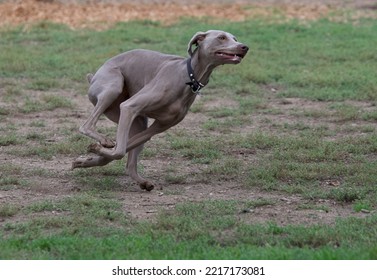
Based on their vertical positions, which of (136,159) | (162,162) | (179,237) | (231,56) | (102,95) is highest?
(231,56)

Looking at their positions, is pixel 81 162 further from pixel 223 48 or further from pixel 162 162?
pixel 223 48

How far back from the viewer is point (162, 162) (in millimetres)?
9109

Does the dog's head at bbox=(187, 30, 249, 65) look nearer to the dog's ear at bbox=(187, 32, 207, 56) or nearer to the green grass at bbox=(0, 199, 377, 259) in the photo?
the dog's ear at bbox=(187, 32, 207, 56)

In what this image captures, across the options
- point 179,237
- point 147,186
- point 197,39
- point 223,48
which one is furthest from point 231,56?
point 179,237

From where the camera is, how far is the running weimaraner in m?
7.71

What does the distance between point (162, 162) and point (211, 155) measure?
0.51 meters

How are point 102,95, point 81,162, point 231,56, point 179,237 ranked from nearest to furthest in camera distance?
point 179,237
point 231,56
point 102,95
point 81,162

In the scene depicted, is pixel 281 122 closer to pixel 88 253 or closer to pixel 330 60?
pixel 330 60

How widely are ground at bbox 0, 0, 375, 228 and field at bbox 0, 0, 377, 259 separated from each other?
0.02m

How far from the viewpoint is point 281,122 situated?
10.8 m

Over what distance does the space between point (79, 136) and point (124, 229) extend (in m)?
3.38

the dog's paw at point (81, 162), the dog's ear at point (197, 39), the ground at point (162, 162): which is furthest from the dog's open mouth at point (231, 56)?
the dog's paw at point (81, 162)

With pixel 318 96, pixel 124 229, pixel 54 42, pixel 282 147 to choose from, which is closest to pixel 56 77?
pixel 54 42

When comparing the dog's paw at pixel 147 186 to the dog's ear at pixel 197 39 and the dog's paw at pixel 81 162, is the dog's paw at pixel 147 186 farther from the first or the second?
the dog's ear at pixel 197 39
